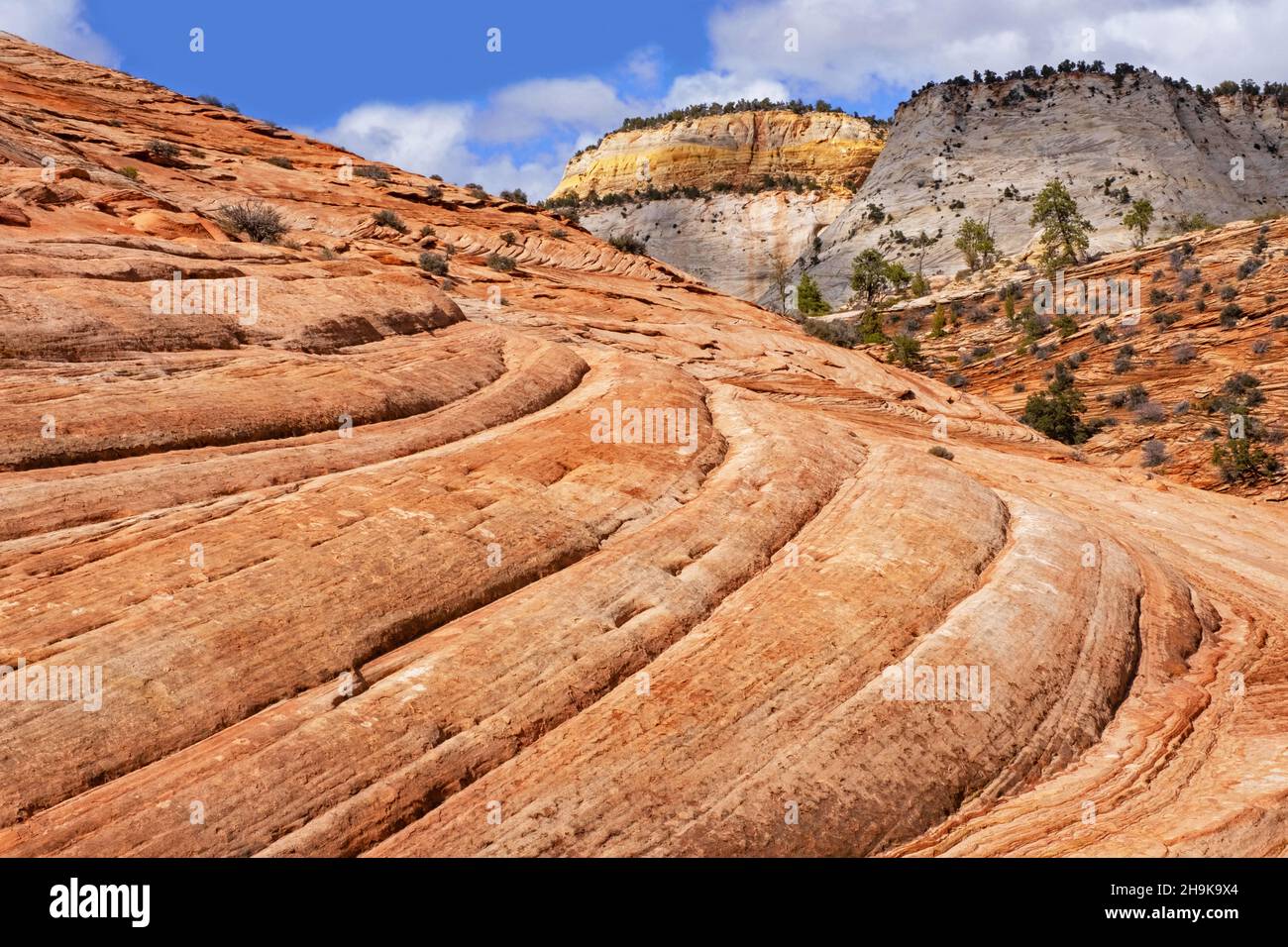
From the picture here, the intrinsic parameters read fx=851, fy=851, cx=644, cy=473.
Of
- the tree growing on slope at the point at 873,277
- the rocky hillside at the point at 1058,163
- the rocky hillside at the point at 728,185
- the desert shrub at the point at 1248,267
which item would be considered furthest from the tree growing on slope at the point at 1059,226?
the rocky hillside at the point at 728,185

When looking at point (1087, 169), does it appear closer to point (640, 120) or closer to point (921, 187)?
point (921, 187)

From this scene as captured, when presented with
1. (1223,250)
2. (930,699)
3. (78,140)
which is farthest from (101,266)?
(1223,250)

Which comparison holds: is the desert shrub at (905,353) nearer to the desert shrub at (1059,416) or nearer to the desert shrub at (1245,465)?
the desert shrub at (1059,416)

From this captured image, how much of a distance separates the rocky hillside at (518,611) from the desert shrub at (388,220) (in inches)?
438

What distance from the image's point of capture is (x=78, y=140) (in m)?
24.7

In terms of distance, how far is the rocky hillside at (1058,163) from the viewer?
71500 mm

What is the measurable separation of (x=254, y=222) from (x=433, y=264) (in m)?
→ 4.55

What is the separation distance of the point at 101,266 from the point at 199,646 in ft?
26.5

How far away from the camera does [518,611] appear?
8.48 meters

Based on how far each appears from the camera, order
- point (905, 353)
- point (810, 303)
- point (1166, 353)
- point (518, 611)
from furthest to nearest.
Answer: point (810, 303), point (905, 353), point (1166, 353), point (518, 611)

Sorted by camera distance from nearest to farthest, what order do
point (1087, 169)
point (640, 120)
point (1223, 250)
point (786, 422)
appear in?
point (786, 422) < point (1223, 250) < point (1087, 169) < point (640, 120)

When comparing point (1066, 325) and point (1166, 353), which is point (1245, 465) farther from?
point (1066, 325)

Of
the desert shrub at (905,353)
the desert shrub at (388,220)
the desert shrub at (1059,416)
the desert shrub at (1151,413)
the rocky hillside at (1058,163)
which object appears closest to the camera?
the desert shrub at (388,220)

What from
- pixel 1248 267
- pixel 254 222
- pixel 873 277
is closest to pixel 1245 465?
pixel 1248 267
